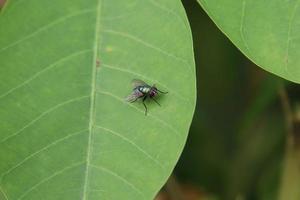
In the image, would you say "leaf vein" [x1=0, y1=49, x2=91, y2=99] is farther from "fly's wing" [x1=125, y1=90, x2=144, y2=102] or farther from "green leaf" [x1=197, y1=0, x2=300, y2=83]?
"green leaf" [x1=197, y1=0, x2=300, y2=83]

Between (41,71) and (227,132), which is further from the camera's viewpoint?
(227,132)

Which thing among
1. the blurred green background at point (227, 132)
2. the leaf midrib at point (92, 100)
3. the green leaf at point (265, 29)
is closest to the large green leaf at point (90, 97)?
the leaf midrib at point (92, 100)

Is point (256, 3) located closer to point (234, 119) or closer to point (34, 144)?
point (34, 144)

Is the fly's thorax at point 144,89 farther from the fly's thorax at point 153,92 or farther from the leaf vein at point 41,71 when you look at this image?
the leaf vein at point 41,71

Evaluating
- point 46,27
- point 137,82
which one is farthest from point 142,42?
point 46,27

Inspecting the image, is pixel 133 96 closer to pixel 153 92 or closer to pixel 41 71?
pixel 153 92

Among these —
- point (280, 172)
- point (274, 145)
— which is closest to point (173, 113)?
point (280, 172)
